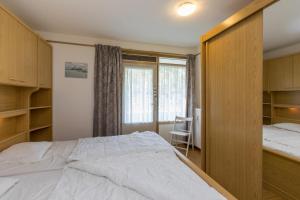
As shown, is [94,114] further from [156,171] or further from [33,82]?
[156,171]

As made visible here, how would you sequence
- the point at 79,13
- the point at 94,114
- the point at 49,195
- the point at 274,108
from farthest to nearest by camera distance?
the point at 94,114, the point at 79,13, the point at 274,108, the point at 49,195

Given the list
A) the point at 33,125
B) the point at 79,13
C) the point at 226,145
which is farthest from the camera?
the point at 33,125

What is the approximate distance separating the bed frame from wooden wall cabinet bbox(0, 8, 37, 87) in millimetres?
2585

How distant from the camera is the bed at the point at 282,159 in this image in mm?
1134

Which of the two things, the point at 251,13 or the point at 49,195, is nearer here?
the point at 49,195

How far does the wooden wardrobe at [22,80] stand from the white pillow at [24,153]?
0.22 metres

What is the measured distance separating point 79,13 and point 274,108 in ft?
8.32

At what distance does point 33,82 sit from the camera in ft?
7.20

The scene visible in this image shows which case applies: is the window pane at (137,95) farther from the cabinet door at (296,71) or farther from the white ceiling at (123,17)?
the cabinet door at (296,71)

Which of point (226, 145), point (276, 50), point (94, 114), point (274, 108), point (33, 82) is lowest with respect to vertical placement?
point (226, 145)

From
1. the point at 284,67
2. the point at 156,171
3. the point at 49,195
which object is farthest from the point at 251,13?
the point at 49,195

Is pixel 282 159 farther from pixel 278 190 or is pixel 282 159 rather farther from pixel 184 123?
pixel 184 123

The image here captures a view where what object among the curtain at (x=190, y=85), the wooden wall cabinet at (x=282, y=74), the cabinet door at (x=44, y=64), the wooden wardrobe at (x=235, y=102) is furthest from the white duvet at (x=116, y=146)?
the curtain at (x=190, y=85)

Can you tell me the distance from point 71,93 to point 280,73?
307 centimetres
